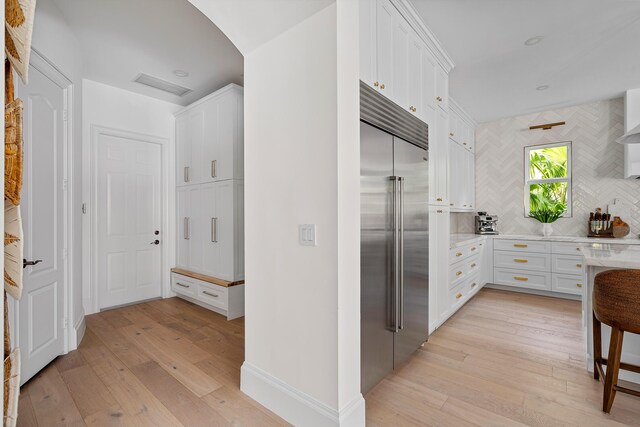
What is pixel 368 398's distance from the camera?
2.01 metres

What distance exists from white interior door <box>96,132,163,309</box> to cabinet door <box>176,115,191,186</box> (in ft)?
0.81

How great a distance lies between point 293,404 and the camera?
1.77 m

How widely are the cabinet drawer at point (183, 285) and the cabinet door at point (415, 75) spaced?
10.4ft

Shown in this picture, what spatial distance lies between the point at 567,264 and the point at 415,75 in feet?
11.7

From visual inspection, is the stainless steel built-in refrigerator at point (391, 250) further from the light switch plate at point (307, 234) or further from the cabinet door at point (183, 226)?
the cabinet door at point (183, 226)

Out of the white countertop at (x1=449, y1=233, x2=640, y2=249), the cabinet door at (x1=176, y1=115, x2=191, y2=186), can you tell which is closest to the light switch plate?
the white countertop at (x1=449, y1=233, x2=640, y2=249)

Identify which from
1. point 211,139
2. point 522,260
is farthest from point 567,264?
point 211,139

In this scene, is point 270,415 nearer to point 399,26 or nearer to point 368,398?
point 368,398

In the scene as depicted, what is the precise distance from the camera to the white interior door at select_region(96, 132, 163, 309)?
3.77 metres

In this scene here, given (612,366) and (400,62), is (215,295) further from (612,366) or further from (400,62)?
(612,366)

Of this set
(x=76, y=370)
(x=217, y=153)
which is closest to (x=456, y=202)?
(x=217, y=153)

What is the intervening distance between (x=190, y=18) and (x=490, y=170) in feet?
16.2

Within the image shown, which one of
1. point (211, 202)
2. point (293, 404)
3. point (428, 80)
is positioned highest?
point (428, 80)

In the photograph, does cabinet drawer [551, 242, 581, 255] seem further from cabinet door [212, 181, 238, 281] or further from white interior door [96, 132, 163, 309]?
white interior door [96, 132, 163, 309]
